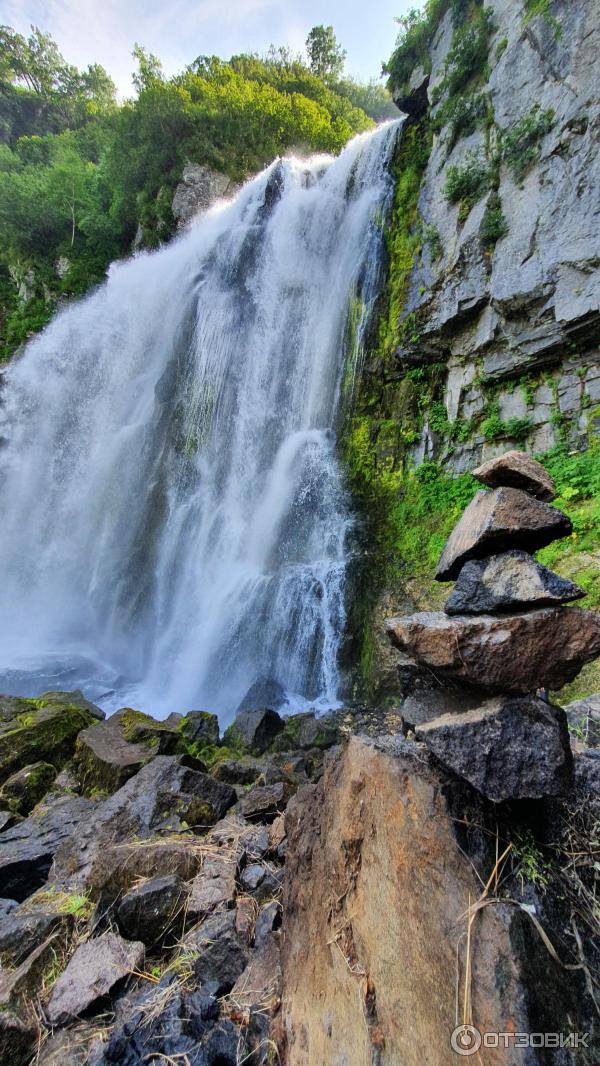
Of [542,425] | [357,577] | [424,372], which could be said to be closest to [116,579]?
[357,577]

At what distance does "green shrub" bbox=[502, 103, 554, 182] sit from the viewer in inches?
337

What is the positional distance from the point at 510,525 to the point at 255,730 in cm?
563

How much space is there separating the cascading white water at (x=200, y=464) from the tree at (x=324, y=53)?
1963 cm

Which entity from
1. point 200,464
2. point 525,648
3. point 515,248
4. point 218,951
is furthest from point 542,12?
point 218,951

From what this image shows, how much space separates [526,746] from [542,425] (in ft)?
27.7

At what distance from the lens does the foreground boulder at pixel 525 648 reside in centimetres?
188

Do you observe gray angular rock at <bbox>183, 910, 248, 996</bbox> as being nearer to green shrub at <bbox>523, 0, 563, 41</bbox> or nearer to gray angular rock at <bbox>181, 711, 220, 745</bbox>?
gray angular rock at <bbox>181, 711, 220, 745</bbox>

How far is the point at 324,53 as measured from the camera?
92.7 ft

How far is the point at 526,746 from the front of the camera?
1702 millimetres

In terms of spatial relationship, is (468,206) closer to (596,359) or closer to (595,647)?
(596,359)

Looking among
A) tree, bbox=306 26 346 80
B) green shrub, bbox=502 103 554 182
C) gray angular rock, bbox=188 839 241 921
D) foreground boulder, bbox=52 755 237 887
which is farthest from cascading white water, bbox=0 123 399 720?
tree, bbox=306 26 346 80

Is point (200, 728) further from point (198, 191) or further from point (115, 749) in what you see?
point (198, 191)

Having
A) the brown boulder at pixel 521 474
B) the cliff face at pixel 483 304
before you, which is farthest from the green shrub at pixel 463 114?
the brown boulder at pixel 521 474

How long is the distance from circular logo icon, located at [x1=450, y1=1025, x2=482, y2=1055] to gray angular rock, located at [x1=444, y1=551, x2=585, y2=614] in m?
1.47
